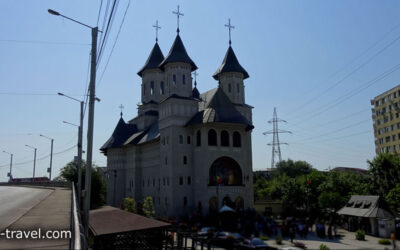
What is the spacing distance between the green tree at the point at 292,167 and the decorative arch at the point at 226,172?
156 feet

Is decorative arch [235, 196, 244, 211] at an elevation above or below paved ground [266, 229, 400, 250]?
above

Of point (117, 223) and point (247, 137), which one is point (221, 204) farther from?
point (117, 223)

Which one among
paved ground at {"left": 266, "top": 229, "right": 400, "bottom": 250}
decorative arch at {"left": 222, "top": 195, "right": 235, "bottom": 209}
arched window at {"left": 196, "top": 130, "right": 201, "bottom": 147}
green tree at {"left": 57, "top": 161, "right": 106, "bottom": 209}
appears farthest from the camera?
arched window at {"left": 196, "top": 130, "right": 201, "bottom": 147}

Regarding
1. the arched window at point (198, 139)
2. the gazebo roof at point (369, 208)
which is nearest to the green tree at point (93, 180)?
the arched window at point (198, 139)

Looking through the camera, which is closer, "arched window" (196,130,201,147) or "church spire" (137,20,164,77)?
"arched window" (196,130,201,147)

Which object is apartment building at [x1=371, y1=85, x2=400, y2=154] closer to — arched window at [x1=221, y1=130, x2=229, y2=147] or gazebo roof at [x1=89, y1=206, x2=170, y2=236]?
arched window at [x1=221, y1=130, x2=229, y2=147]

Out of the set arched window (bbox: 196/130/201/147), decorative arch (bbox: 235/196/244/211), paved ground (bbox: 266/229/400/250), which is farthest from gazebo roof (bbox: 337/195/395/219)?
arched window (bbox: 196/130/201/147)

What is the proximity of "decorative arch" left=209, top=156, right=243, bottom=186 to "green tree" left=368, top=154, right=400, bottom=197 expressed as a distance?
15039 mm

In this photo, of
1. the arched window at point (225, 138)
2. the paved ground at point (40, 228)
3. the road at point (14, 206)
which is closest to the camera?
the paved ground at point (40, 228)

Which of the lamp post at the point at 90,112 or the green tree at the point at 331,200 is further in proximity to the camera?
the green tree at the point at 331,200

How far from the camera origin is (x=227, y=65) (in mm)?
52188

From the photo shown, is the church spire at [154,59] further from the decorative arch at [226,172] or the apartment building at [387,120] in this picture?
the apartment building at [387,120]

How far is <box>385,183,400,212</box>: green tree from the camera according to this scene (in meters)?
35.1

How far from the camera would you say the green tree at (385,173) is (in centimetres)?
3809
